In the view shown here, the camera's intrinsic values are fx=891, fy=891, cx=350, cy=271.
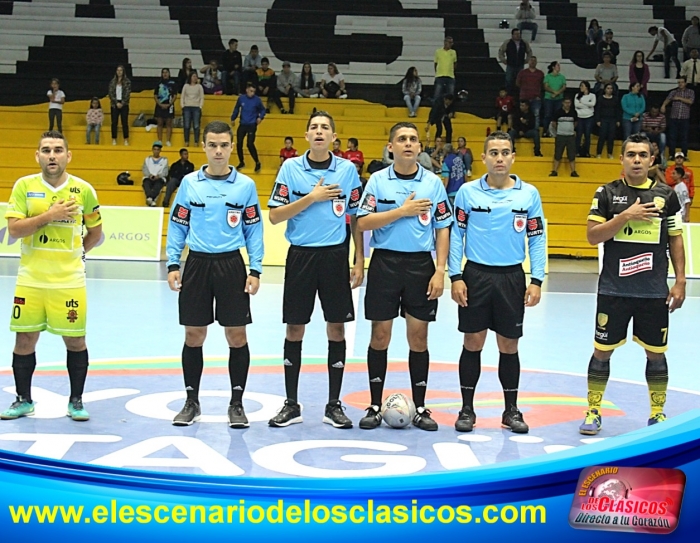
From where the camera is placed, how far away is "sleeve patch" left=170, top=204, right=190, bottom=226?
6.29 m

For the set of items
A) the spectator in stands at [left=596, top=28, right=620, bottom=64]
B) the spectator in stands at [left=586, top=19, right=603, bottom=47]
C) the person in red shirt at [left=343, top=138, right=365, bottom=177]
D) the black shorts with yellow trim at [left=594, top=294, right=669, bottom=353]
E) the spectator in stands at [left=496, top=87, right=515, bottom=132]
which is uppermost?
the spectator in stands at [left=586, top=19, right=603, bottom=47]

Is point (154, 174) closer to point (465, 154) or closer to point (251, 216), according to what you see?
point (465, 154)

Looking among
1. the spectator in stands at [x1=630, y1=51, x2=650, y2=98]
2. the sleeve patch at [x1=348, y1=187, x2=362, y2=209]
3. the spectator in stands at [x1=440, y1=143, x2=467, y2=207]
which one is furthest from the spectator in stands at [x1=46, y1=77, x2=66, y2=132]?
the sleeve patch at [x1=348, y1=187, x2=362, y2=209]

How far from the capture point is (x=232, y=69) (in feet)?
76.1

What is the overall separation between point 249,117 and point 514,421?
15.6 meters

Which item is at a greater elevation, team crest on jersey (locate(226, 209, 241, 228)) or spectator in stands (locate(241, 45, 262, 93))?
spectator in stands (locate(241, 45, 262, 93))

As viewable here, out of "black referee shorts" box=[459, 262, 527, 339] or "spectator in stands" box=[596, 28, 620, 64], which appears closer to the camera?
"black referee shorts" box=[459, 262, 527, 339]

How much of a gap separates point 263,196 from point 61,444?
1537 cm

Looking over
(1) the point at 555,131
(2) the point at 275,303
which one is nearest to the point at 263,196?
(1) the point at 555,131

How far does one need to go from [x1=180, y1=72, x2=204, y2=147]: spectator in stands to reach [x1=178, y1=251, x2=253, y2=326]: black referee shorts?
52.1ft

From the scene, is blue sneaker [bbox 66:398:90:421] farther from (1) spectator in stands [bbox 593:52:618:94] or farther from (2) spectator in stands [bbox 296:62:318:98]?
(1) spectator in stands [bbox 593:52:618:94]

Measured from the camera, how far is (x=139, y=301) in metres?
11.7

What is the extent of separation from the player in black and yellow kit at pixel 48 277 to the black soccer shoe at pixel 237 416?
1.01m

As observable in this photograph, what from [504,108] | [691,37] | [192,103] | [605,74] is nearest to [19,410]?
[192,103]
